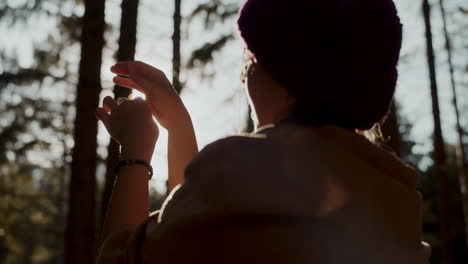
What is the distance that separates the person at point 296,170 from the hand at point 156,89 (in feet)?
0.75

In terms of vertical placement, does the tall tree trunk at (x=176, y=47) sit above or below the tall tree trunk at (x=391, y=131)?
above

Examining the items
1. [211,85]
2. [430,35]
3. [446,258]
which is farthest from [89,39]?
[446,258]

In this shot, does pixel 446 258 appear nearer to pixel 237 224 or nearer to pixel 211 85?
pixel 211 85

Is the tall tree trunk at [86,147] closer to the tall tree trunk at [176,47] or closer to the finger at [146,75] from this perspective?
the tall tree trunk at [176,47]

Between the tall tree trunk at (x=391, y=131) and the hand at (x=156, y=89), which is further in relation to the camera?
the tall tree trunk at (x=391, y=131)

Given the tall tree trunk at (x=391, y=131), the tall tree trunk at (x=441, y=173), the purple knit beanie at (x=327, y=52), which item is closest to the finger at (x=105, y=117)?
the purple knit beanie at (x=327, y=52)

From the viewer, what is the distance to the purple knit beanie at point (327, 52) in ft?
4.24

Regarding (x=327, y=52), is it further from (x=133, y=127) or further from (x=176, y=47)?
(x=176, y=47)

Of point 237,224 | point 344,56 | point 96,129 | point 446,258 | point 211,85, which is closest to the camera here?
point 237,224

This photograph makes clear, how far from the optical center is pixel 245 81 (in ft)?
4.89

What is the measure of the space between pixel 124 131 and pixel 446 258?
48.9ft

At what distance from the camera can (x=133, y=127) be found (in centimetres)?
155

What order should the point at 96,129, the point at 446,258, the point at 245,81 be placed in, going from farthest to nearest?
the point at 446,258 < the point at 96,129 < the point at 245,81

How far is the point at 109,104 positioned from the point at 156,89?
179mm
